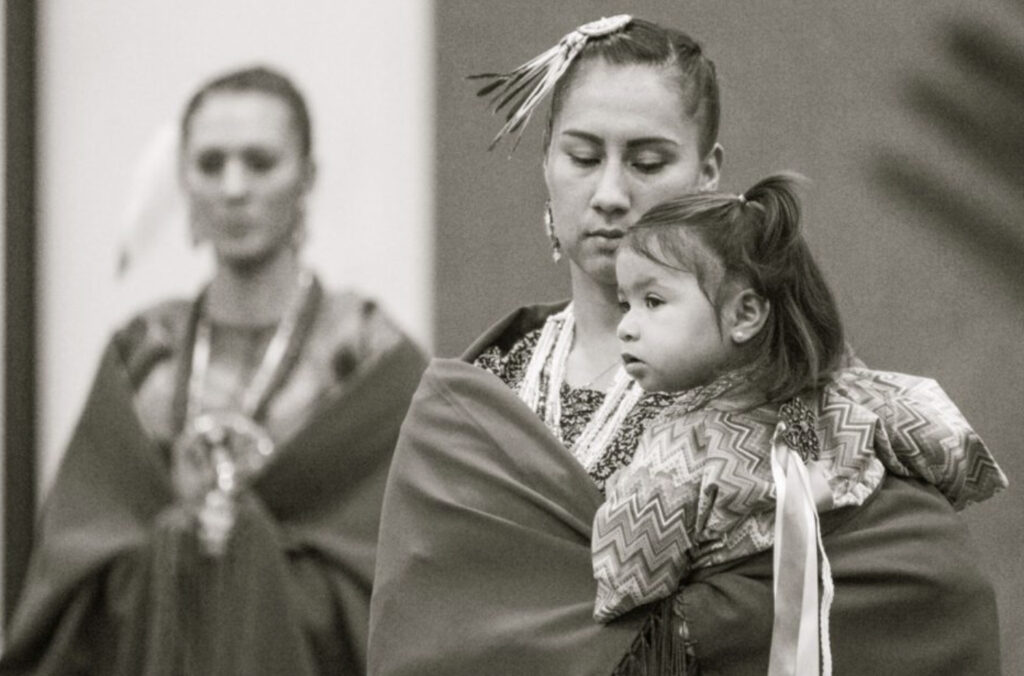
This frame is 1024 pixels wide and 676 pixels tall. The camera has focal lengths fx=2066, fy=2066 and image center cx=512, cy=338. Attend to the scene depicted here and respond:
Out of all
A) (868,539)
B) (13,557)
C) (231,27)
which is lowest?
(13,557)

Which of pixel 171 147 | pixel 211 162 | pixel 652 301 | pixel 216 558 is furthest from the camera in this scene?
pixel 171 147

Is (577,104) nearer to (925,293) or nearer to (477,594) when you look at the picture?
(477,594)

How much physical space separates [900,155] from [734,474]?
7.08 ft

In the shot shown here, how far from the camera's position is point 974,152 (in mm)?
4219

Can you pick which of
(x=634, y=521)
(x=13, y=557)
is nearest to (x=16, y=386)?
(x=13, y=557)

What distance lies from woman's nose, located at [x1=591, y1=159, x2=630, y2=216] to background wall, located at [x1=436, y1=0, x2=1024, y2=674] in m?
1.70

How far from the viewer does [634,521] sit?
7.27 feet

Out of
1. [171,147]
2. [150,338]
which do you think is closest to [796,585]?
[150,338]

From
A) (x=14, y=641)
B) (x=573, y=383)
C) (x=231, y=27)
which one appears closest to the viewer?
(x=573, y=383)

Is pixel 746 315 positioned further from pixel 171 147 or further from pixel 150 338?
pixel 171 147

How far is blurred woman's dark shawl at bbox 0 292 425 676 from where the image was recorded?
153 inches

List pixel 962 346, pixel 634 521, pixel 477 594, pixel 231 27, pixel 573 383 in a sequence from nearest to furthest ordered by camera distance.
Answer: pixel 634 521
pixel 477 594
pixel 573 383
pixel 962 346
pixel 231 27

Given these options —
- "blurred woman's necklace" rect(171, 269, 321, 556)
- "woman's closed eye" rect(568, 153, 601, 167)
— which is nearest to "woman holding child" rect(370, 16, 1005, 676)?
"woman's closed eye" rect(568, 153, 601, 167)

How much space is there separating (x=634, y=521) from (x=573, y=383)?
0.42 meters
